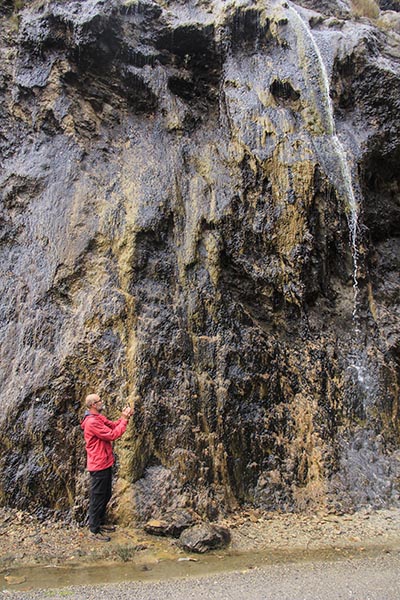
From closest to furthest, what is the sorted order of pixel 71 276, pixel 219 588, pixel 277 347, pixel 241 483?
pixel 219 588 < pixel 241 483 < pixel 71 276 < pixel 277 347

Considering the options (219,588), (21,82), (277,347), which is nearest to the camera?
(219,588)

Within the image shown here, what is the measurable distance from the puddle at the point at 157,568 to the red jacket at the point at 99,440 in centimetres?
116

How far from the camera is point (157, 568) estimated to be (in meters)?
5.27

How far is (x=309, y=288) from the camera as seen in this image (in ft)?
28.3

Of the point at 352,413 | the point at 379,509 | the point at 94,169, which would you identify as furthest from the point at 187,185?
the point at 379,509

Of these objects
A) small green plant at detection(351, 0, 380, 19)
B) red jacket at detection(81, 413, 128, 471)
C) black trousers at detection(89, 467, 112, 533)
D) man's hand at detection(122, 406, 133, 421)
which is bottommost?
black trousers at detection(89, 467, 112, 533)

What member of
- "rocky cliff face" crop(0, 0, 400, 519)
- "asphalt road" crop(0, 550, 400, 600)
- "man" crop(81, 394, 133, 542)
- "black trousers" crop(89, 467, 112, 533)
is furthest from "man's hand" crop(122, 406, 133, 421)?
"asphalt road" crop(0, 550, 400, 600)

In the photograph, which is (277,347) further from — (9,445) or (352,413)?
(9,445)

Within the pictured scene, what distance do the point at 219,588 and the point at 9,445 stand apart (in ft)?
11.6

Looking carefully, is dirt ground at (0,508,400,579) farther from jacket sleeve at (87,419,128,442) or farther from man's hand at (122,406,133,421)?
man's hand at (122,406,133,421)

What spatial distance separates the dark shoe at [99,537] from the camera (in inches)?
234

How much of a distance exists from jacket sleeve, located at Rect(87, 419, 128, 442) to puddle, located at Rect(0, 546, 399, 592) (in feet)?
4.69

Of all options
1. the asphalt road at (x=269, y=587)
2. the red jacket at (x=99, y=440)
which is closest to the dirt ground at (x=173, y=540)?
the asphalt road at (x=269, y=587)

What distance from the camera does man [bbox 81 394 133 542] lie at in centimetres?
608
